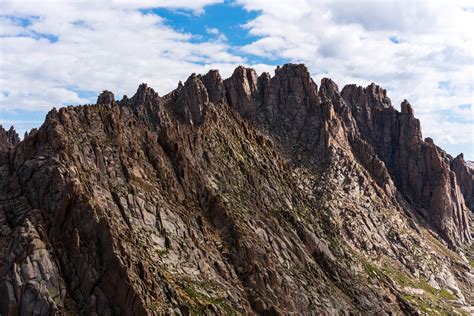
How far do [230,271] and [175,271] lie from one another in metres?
14.3

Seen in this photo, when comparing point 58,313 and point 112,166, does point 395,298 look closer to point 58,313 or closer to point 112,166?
point 112,166

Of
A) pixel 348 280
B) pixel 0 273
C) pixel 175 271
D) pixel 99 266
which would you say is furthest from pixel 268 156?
pixel 0 273

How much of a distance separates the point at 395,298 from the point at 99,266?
91905 mm

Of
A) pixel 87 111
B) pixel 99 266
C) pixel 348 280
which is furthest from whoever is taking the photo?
pixel 348 280

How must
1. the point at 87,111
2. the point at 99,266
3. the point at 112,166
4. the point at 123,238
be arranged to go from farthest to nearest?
the point at 87,111 → the point at 112,166 → the point at 123,238 → the point at 99,266

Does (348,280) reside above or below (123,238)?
below

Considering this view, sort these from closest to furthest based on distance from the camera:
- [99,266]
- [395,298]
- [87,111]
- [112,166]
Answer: [99,266] < [112,166] < [87,111] < [395,298]

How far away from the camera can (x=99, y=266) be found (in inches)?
2741

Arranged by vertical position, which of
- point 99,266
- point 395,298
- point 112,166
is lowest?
point 395,298

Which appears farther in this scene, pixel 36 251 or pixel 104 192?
pixel 104 192

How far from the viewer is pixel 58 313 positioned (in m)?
62.5

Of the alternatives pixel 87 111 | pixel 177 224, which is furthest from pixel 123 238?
pixel 87 111

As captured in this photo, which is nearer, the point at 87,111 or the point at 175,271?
the point at 175,271

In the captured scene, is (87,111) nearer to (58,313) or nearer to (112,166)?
(112,166)
